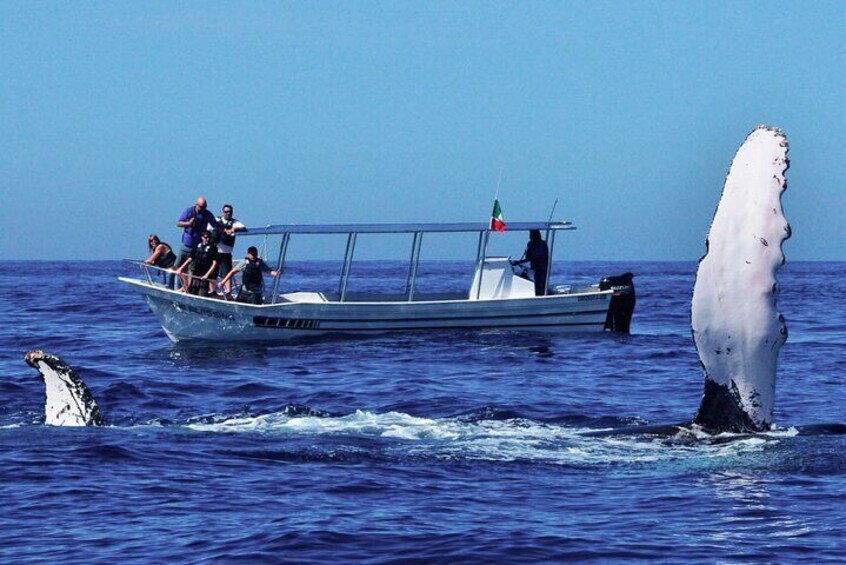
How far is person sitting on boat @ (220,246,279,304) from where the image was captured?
102 ft

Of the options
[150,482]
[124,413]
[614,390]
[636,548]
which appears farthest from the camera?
[614,390]

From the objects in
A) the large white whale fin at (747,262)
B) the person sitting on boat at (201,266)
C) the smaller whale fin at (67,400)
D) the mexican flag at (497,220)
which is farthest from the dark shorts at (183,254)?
the large white whale fin at (747,262)

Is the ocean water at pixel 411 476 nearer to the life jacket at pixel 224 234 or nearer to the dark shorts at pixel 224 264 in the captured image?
the life jacket at pixel 224 234

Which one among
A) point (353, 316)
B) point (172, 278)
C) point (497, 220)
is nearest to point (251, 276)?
point (172, 278)

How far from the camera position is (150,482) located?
1248 cm

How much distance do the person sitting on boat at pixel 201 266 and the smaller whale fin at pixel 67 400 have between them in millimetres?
14421

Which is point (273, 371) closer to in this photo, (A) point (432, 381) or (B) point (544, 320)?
(A) point (432, 381)

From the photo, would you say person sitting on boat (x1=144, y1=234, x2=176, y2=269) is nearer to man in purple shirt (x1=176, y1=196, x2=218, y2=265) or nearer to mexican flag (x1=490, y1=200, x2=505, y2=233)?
man in purple shirt (x1=176, y1=196, x2=218, y2=265)

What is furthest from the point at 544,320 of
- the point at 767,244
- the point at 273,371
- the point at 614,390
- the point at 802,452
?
the point at 767,244

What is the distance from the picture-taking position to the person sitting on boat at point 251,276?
31109 mm

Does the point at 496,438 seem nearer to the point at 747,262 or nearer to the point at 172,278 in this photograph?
the point at 747,262

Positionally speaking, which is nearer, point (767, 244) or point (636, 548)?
point (636, 548)

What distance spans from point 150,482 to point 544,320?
22192 mm

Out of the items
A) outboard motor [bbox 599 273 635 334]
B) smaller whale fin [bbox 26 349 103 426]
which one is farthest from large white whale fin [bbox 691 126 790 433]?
outboard motor [bbox 599 273 635 334]
